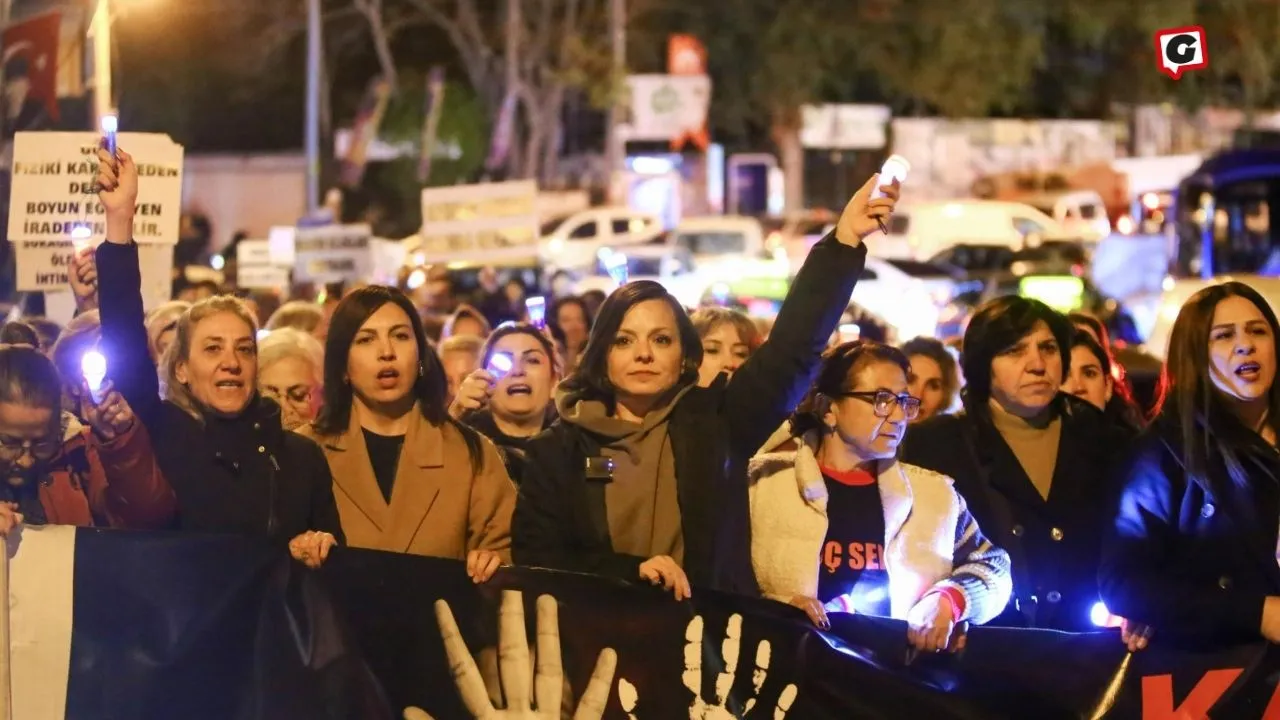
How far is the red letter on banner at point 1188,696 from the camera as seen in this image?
5.39 meters

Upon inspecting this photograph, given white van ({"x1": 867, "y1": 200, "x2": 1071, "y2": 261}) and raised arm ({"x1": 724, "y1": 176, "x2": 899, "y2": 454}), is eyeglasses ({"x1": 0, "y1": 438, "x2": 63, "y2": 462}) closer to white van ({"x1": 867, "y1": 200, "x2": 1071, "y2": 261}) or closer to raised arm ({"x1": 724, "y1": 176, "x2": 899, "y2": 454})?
raised arm ({"x1": 724, "y1": 176, "x2": 899, "y2": 454})

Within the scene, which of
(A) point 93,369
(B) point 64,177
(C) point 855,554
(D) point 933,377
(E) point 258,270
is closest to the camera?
(C) point 855,554

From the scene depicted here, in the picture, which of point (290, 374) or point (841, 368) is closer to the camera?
point (841, 368)

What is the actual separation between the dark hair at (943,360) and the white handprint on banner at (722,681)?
3.30 metres

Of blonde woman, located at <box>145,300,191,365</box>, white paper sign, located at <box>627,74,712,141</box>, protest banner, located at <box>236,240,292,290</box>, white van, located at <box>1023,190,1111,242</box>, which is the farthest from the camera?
white paper sign, located at <box>627,74,712,141</box>

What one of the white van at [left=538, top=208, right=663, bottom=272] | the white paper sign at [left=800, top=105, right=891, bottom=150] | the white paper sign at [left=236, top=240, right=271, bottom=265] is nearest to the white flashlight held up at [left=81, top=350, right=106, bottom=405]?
the white paper sign at [left=236, top=240, right=271, bottom=265]

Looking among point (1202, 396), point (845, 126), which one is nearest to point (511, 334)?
point (1202, 396)

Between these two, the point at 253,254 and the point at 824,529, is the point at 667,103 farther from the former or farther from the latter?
the point at 824,529

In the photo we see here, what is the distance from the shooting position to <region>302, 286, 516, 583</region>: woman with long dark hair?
5.72 metres

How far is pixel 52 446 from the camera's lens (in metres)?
Answer: 5.80

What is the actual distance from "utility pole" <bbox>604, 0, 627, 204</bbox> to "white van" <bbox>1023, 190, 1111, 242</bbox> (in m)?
8.70

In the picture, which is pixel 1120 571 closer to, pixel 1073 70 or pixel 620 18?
pixel 620 18

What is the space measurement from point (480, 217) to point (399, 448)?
10196mm

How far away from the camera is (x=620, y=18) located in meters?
41.6
